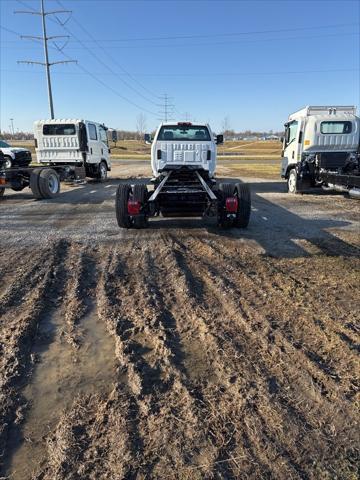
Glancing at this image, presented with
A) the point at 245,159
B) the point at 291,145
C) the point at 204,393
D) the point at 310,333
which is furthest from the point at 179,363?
the point at 245,159

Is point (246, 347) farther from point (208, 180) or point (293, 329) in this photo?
point (208, 180)

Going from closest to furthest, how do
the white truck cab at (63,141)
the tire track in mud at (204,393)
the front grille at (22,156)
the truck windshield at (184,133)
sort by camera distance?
the tire track in mud at (204,393)
the truck windshield at (184,133)
the white truck cab at (63,141)
the front grille at (22,156)

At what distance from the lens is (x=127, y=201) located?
7332mm

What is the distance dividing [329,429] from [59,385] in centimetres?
193

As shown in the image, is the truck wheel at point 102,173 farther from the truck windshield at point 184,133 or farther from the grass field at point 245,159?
the truck windshield at point 184,133

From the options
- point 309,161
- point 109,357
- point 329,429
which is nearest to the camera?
point 329,429

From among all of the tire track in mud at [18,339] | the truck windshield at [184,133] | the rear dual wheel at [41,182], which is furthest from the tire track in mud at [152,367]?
the rear dual wheel at [41,182]

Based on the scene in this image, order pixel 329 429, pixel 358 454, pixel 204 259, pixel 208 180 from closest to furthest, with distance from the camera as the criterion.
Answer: pixel 358 454 → pixel 329 429 → pixel 204 259 → pixel 208 180

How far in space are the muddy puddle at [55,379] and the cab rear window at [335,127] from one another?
39.1ft

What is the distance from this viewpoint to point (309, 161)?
13305 millimetres

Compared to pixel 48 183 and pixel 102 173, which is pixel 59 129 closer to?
pixel 102 173

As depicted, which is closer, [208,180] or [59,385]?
[59,385]

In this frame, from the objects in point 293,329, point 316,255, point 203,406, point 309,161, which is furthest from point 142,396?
point 309,161

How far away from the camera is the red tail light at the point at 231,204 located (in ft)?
23.3
